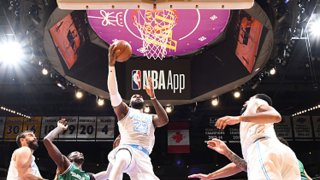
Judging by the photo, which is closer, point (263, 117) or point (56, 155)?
point (263, 117)

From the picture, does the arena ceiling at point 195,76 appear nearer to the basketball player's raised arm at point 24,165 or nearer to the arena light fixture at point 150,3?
the arena light fixture at point 150,3

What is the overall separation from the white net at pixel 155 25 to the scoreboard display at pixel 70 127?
8.60 m

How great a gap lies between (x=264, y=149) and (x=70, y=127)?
12.7m

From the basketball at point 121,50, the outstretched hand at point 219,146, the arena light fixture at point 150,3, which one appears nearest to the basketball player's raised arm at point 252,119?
the outstretched hand at point 219,146

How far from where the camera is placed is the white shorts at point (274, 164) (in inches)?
114

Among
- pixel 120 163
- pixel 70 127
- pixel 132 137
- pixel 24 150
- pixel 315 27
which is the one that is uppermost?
pixel 315 27

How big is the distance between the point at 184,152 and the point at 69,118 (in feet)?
16.3

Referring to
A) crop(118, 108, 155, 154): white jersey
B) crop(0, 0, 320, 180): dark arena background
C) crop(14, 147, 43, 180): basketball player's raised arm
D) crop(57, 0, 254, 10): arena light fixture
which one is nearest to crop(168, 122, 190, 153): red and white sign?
crop(0, 0, 320, 180): dark arena background

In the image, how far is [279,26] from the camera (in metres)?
6.13

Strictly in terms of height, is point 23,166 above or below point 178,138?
below

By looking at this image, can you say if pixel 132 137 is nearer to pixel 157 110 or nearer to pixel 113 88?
pixel 157 110

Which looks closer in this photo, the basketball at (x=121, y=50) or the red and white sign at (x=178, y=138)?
the basketball at (x=121, y=50)

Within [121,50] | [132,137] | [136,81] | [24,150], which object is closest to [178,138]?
[136,81]

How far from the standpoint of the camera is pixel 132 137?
13.0ft
